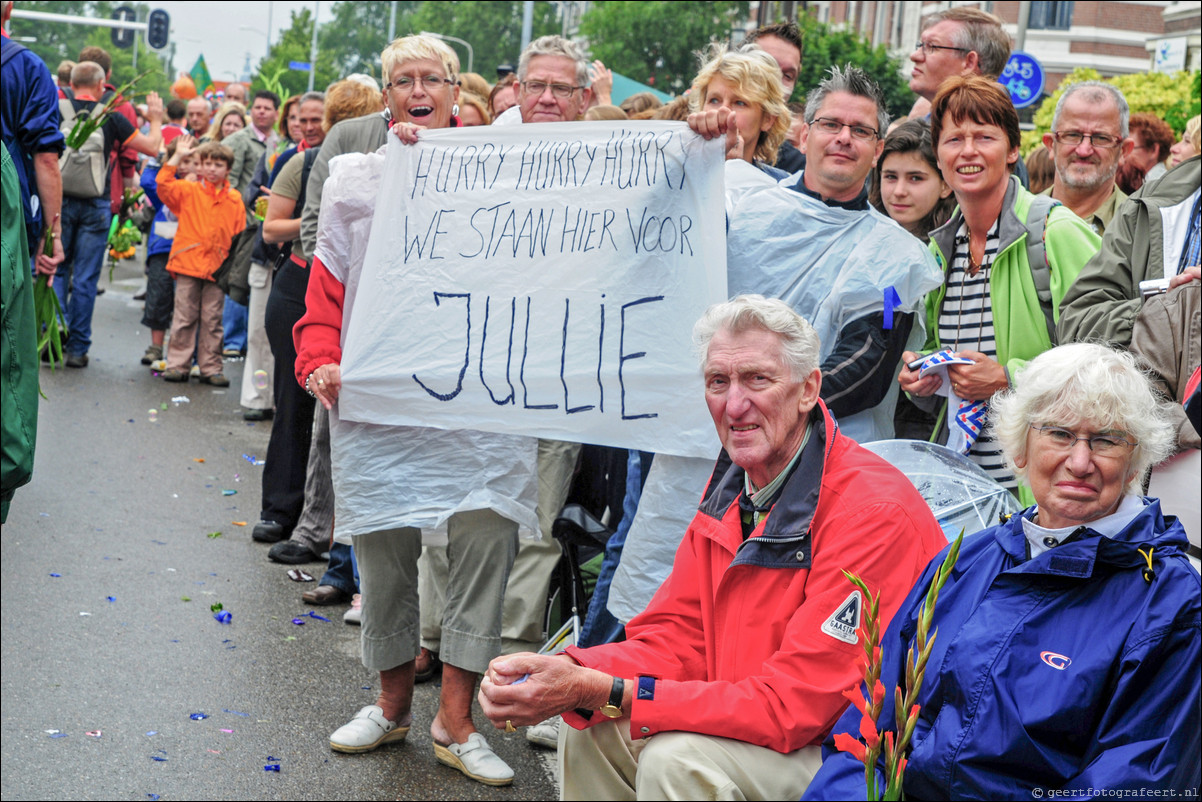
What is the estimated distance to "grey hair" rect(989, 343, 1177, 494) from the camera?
274 cm

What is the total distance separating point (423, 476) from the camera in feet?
14.0

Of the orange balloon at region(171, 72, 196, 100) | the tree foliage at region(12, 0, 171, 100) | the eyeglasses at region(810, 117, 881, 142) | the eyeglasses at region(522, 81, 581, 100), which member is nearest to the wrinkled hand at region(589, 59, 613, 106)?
the eyeglasses at region(522, 81, 581, 100)

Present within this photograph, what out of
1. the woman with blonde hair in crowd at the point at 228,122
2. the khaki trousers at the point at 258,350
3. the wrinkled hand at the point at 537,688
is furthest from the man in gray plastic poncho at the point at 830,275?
the woman with blonde hair in crowd at the point at 228,122

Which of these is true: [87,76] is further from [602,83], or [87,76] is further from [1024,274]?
[1024,274]

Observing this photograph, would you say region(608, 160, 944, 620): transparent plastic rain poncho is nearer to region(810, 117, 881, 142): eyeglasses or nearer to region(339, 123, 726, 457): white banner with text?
region(339, 123, 726, 457): white banner with text

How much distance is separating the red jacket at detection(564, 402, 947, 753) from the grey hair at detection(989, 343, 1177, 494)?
0.35 meters

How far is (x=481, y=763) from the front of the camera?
14.0 feet

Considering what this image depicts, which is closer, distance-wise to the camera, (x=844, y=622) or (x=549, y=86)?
(x=844, y=622)

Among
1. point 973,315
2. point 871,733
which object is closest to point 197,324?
point 973,315

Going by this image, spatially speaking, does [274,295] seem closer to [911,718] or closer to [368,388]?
[368,388]

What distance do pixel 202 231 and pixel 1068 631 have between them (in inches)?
367

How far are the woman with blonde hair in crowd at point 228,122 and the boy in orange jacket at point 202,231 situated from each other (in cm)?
142

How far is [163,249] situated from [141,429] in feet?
8.80

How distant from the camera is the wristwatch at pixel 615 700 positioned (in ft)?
9.62
